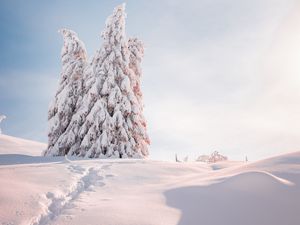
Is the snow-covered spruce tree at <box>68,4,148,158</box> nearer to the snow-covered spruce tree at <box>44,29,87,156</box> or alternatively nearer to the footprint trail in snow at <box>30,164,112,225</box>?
the snow-covered spruce tree at <box>44,29,87,156</box>

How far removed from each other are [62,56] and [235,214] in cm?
2004

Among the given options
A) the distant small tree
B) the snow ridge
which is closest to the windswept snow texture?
the snow ridge

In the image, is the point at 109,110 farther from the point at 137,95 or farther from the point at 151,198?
the point at 151,198

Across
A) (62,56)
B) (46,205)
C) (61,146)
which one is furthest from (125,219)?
(62,56)

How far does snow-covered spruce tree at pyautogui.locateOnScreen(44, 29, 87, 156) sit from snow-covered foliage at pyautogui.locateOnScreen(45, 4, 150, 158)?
0.20m

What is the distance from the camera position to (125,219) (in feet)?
15.5

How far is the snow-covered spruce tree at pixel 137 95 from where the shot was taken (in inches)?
774

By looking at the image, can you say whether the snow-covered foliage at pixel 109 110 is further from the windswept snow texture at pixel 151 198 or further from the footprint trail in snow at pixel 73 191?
the windswept snow texture at pixel 151 198

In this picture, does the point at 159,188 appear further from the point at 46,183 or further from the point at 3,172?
the point at 3,172

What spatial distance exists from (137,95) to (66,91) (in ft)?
17.2

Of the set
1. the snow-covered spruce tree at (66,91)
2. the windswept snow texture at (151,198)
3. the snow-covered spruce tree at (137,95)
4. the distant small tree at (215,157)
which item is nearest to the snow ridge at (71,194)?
the windswept snow texture at (151,198)

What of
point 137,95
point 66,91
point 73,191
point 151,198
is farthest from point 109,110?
point 151,198

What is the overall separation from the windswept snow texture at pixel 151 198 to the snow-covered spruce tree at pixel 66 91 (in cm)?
1254

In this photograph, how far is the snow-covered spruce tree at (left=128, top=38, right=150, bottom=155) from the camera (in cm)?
1966
